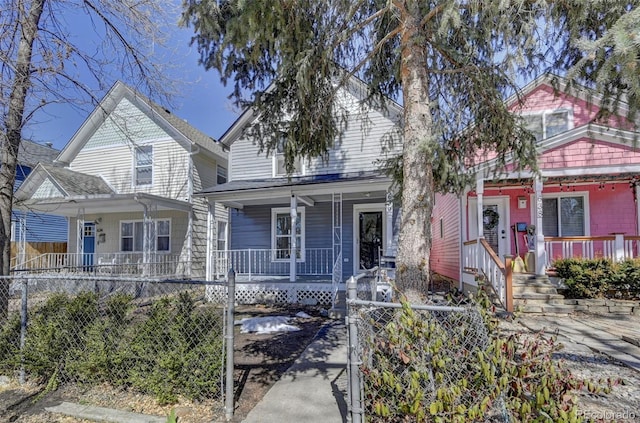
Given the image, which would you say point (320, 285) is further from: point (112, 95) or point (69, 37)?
point (112, 95)

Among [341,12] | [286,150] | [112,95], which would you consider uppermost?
[112,95]

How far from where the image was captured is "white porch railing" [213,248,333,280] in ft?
37.0

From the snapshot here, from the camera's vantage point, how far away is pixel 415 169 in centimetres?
402

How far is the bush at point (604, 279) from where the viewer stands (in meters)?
7.29

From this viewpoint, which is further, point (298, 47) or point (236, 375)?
point (298, 47)

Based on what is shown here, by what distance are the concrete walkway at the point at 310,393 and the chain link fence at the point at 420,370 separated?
69 cm

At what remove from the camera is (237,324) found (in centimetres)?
716

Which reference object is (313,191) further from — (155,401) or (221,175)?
(221,175)

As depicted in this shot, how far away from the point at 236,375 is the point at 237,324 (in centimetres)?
300

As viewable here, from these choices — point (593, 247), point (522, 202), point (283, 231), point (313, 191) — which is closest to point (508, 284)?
point (593, 247)

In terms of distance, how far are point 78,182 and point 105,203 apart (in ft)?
6.04

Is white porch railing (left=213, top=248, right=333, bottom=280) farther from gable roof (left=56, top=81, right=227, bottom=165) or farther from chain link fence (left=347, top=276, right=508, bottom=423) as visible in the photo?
chain link fence (left=347, top=276, right=508, bottom=423)

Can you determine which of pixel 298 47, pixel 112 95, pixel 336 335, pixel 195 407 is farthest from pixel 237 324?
pixel 112 95

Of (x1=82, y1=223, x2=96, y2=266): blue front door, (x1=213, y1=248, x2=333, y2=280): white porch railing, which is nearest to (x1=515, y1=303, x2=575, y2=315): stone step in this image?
(x1=213, y1=248, x2=333, y2=280): white porch railing
